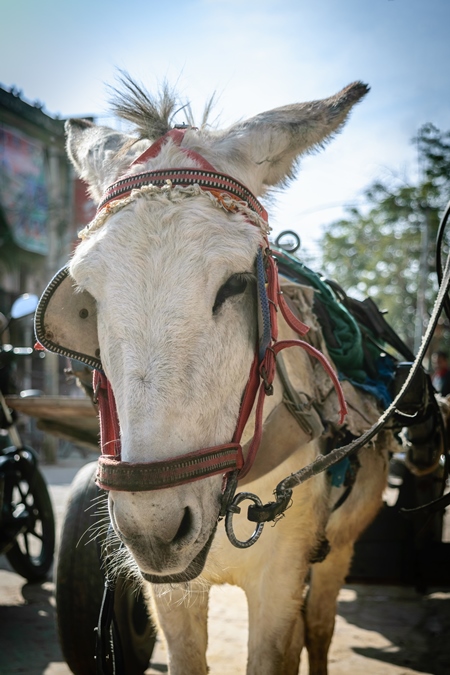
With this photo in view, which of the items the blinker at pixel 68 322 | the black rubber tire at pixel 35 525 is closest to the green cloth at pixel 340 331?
the blinker at pixel 68 322

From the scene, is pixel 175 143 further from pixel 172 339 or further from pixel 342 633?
pixel 342 633

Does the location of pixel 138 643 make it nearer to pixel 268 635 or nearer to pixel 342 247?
pixel 268 635

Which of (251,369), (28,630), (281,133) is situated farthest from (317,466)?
(28,630)

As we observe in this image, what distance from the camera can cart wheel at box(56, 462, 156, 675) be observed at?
290cm

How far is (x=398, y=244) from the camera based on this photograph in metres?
21.2

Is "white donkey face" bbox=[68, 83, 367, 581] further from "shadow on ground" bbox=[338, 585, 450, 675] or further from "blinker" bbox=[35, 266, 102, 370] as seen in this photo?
"shadow on ground" bbox=[338, 585, 450, 675]

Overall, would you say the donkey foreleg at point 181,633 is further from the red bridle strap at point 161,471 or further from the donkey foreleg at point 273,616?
the red bridle strap at point 161,471

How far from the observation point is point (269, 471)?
2.02 metres

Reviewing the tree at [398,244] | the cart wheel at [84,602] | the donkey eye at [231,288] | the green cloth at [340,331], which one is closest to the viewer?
the donkey eye at [231,288]

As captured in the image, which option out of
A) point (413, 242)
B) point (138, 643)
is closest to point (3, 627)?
point (138, 643)

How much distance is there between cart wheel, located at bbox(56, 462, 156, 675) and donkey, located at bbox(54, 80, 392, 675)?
680 mm

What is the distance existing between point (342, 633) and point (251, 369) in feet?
10.2

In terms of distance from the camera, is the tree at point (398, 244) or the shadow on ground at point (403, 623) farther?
the tree at point (398, 244)

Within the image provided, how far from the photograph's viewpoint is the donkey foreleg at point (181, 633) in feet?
7.35
